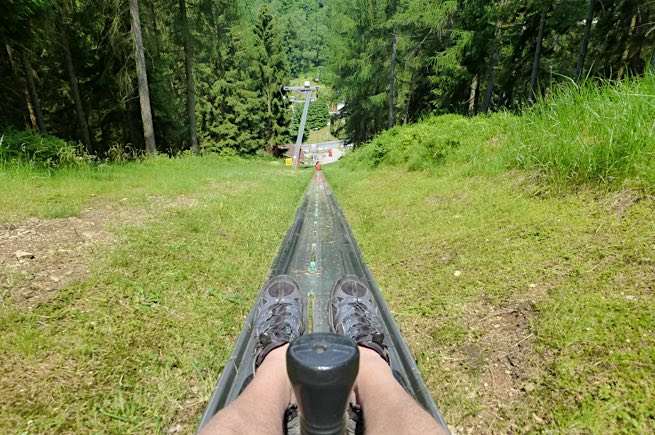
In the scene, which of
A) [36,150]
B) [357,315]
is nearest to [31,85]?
[36,150]

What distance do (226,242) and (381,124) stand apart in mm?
26593

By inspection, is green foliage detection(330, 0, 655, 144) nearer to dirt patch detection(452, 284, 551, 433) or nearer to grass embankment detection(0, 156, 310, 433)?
dirt patch detection(452, 284, 551, 433)

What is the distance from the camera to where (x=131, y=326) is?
6.95ft

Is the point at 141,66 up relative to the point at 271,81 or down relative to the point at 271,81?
up

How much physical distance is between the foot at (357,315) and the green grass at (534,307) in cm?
35

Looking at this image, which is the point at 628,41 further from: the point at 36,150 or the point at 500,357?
the point at 36,150

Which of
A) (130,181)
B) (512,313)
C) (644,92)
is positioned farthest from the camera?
(130,181)

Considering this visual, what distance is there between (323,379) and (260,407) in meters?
0.62

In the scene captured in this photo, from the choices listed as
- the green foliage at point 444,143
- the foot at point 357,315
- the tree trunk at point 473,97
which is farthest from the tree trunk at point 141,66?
the tree trunk at point 473,97

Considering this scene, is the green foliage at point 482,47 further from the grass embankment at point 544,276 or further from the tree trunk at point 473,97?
the grass embankment at point 544,276

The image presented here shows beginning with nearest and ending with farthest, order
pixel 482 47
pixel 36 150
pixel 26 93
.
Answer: pixel 36 150, pixel 26 93, pixel 482 47

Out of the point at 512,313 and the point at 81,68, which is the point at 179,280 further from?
the point at 81,68

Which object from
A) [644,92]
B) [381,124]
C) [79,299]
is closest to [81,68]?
[79,299]

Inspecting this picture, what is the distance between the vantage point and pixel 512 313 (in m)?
2.14
